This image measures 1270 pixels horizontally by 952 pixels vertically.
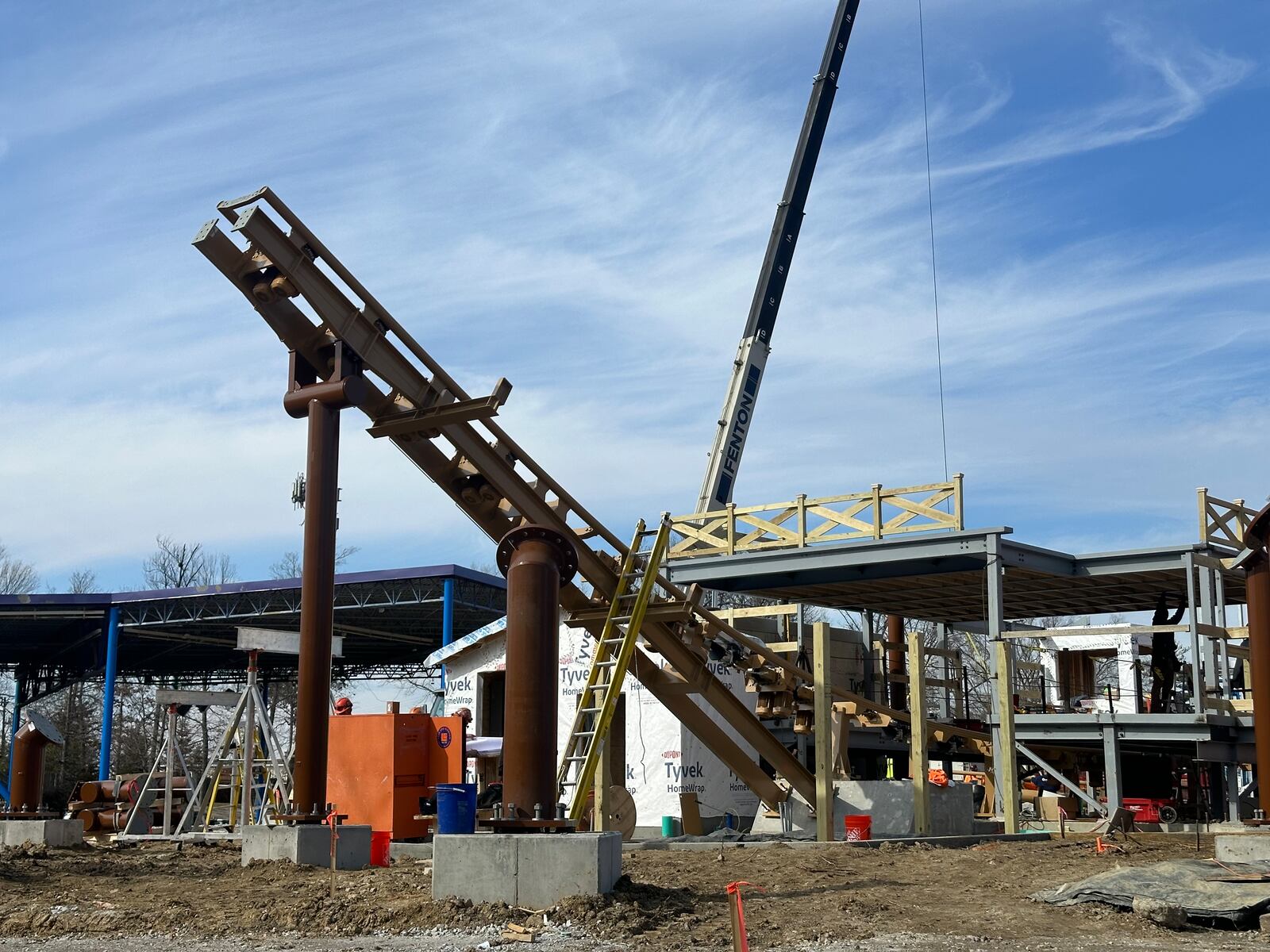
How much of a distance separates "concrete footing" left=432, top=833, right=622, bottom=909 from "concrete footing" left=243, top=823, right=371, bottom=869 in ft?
9.01

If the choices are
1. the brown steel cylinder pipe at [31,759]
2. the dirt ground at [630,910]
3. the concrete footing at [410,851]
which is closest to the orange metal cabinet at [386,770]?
the concrete footing at [410,851]

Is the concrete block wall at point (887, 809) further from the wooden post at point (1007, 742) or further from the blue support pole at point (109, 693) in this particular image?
the blue support pole at point (109, 693)

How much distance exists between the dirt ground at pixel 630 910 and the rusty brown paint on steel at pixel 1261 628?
2596 millimetres

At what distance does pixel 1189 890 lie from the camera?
11.7 m

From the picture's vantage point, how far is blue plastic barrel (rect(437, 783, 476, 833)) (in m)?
13.3

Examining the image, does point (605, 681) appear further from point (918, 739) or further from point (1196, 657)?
point (1196, 657)

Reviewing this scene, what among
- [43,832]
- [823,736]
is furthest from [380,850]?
[823,736]

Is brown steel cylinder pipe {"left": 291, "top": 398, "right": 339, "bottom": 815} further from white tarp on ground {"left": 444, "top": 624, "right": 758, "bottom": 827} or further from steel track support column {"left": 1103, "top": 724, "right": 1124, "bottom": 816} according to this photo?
steel track support column {"left": 1103, "top": 724, "right": 1124, "bottom": 816}

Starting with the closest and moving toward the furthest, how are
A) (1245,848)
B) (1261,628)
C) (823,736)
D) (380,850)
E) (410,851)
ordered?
(1245,848)
(1261,628)
(380,850)
(410,851)
(823,736)

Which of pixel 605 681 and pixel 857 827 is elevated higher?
pixel 605 681

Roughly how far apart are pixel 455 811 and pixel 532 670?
177 cm

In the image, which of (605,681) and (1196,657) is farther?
(1196,657)

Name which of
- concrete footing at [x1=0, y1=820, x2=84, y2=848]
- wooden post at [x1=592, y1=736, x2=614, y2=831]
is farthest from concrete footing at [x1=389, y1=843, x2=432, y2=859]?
concrete footing at [x1=0, y1=820, x2=84, y2=848]

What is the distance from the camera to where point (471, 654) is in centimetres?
3019
